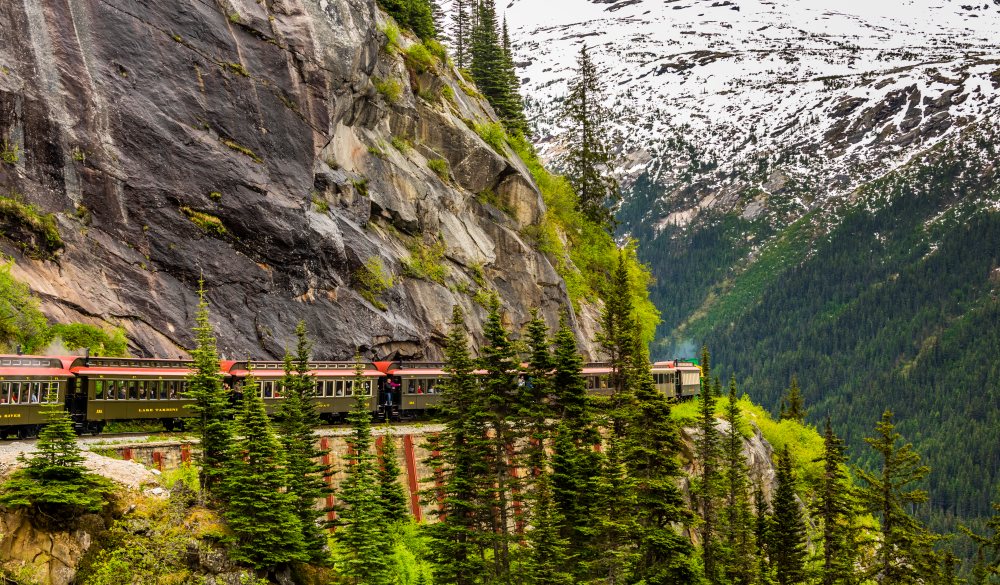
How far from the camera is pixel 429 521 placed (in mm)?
47219

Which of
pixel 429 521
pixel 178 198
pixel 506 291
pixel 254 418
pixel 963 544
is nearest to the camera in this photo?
pixel 254 418

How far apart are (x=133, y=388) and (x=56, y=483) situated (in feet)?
42.7

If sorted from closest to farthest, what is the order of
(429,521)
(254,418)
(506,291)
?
(254,418) → (429,521) → (506,291)

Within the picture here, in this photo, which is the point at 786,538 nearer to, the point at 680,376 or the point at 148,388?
the point at 680,376

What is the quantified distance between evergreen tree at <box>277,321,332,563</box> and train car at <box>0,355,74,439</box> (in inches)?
356

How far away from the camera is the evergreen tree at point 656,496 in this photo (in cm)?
3409

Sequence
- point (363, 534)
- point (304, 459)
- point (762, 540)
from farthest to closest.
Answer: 1. point (762, 540)
2. point (304, 459)
3. point (363, 534)

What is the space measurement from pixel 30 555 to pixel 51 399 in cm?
1090

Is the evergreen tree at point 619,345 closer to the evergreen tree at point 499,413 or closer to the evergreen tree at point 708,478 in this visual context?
the evergreen tree at point 499,413

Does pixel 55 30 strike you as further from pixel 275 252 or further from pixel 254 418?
pixel 254 418

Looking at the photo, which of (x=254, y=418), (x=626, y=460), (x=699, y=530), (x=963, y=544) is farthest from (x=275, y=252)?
(x=963, y=544)

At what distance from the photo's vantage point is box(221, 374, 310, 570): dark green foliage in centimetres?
3222

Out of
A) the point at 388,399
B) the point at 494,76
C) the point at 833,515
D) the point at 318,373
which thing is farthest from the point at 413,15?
the point at 833,515

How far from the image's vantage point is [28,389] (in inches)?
1462
